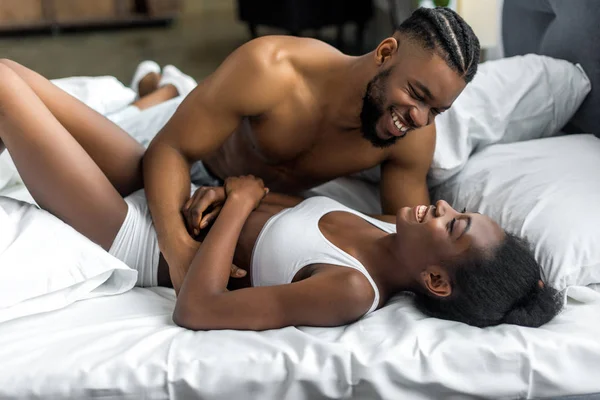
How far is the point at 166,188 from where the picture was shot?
1492 millimetres

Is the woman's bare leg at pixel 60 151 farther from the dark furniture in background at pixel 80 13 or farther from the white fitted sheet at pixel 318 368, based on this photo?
the dark furniture in background at pixel 80 13

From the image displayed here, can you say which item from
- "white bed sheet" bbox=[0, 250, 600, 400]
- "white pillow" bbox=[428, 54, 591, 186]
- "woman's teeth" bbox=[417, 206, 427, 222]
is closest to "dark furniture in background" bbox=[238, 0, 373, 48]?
"white pillow" bbox=[428, 54, 591, 186]

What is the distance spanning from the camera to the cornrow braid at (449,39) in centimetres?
135

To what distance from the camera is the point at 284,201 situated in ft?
5.20

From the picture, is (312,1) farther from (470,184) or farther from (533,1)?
(470,184)

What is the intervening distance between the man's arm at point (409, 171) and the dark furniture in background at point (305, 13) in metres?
2.77

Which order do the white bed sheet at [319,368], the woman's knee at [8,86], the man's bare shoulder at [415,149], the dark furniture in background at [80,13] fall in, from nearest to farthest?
the white bed sheet at [319,368] < the woman's knee at [8,86] < the man's bare shoulder at [415,149] < the dark furniture in background at [80,13]

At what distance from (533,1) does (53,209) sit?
1.44 metres

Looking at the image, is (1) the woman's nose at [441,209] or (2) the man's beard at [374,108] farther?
(2) the man's beard at [374,108]

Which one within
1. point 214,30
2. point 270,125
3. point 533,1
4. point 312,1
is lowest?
point 214,30

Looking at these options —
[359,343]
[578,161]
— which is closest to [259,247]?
[359,343]

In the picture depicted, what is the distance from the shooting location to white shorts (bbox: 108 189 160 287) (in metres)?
1.47

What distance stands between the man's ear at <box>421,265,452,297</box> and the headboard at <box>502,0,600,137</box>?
28.1 inches

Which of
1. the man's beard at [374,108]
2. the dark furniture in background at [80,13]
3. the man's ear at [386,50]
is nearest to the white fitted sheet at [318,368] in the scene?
the man's beard at [374,108]
